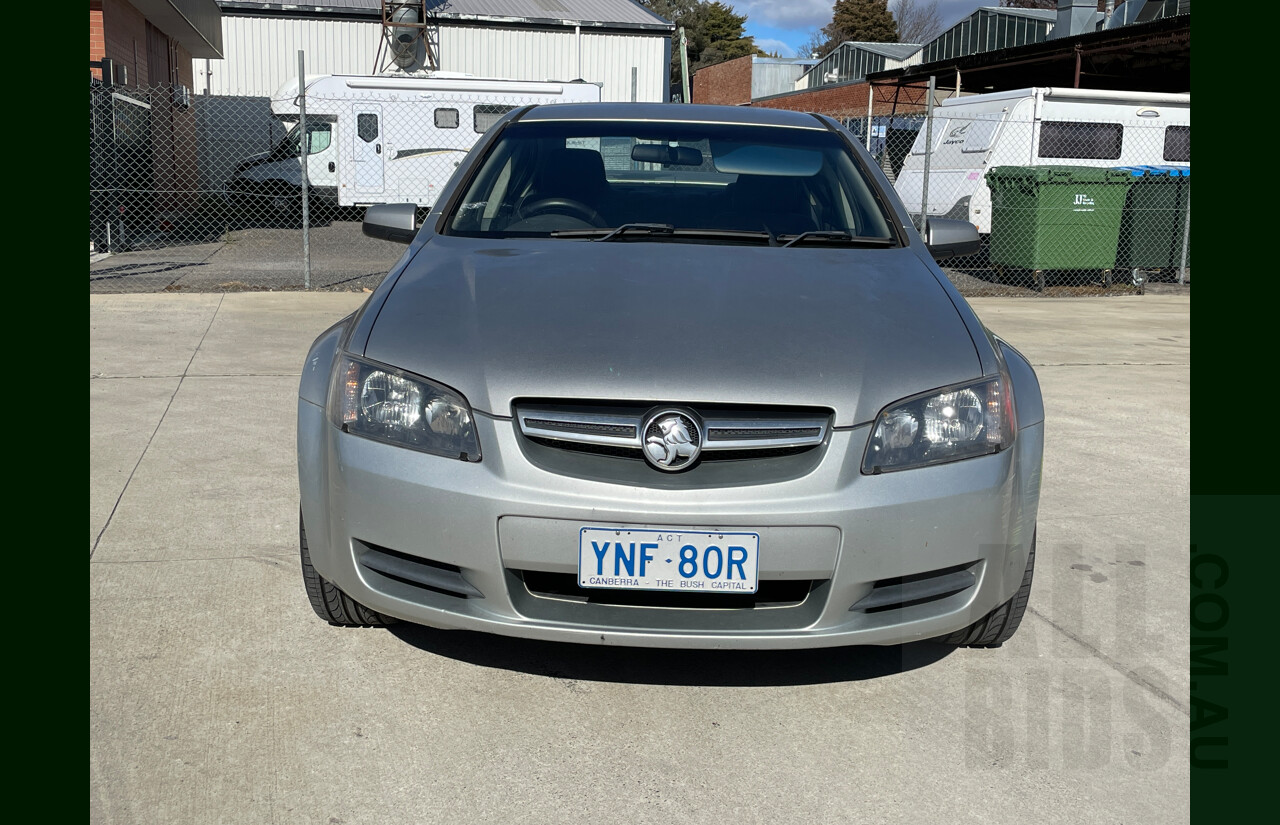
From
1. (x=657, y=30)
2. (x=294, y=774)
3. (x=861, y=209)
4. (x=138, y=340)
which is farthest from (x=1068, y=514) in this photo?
(x=657, y=30)

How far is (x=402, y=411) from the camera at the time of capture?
2.64 meters

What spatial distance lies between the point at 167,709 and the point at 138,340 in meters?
5.75

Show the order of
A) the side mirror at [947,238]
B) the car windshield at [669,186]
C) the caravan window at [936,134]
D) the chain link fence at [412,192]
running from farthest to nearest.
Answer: the caravan window at [936,134]
the chain link fence at [412,192]
the side mirror at [947,238]
the car windshield at [669,186]

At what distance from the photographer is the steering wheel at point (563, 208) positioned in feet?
12.4

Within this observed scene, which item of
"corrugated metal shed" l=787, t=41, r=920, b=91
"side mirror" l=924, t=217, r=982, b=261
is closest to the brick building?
"side mirror" l=924, t=217, r=982, b=261

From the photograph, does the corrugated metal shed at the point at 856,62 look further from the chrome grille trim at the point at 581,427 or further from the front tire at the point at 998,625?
the chrome grille trim at the point at 581,427

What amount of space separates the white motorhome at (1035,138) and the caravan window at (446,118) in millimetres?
7982

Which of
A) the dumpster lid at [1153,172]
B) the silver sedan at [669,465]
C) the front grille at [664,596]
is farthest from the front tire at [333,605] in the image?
the dumpster lid at [1153,172]

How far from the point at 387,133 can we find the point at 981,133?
9.97 metres

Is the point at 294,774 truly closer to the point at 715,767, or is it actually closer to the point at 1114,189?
the point at 715,767

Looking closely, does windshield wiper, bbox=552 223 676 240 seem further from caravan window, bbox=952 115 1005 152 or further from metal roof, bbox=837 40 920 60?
metal roof, bbox=837 40 920 60

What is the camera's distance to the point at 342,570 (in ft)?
8.90

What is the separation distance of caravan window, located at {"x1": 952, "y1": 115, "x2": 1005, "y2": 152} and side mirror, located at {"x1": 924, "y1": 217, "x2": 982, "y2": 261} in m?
10.8

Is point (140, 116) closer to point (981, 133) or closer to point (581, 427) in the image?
point (981, 133)
